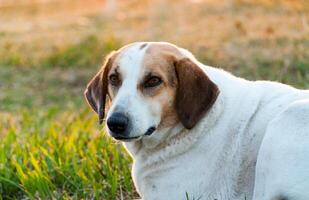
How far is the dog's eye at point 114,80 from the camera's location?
493 cm

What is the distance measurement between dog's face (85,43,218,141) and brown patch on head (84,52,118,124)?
21 cm

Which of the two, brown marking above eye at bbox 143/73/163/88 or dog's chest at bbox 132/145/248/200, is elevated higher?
brown marking above eye at bbox 143/73/163/88

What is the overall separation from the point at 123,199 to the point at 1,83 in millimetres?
7266

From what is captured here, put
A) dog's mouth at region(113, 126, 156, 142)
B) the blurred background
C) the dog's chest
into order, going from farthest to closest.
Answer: the blurred background, the dog's chest, dog's mouth at region(113, 126, 156, 142)

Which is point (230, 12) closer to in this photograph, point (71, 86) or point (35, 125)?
point (71, 86)

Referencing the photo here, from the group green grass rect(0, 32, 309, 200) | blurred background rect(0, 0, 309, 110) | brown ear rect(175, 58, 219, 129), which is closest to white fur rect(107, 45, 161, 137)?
brown ear rect(175, 58, 219, 129)

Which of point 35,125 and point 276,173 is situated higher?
point 276,173

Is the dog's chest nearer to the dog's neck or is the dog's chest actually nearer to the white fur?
the dog's neck

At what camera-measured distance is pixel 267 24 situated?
13.3 m

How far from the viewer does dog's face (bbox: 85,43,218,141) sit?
4.69m

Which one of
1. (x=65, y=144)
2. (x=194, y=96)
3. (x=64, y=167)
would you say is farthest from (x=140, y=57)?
(x=65, y=144)

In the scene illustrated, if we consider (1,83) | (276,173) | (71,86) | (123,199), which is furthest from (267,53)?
(276,173)

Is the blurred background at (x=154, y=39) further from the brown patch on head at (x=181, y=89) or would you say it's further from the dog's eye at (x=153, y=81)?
the dog's eye at (x=153, y=81)

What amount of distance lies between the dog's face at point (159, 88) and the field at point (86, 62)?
0.89m
